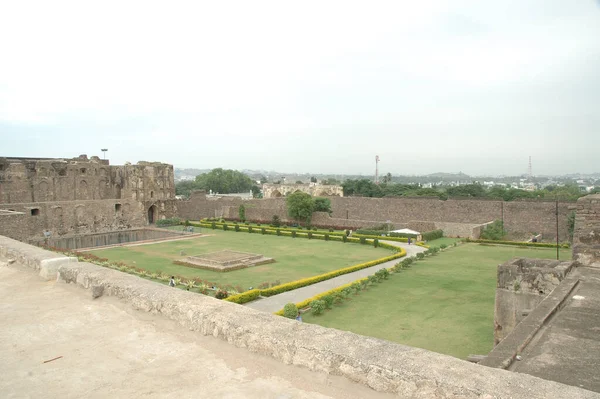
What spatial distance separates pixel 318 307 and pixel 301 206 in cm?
2253

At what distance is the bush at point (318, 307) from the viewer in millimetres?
11898

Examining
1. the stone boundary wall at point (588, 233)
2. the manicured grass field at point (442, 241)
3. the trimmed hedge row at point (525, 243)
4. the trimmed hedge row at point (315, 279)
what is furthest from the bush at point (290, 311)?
the trimmed hedge row at point (525, 243)

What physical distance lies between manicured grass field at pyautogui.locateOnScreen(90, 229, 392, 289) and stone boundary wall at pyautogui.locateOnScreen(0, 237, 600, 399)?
1148 cm

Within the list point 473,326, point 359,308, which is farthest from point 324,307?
point 473,326

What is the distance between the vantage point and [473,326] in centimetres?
1047

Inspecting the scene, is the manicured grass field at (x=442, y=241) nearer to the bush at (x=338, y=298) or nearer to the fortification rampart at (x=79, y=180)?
the bush at (x=338, y=298)

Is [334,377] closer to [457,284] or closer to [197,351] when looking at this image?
[197,351]

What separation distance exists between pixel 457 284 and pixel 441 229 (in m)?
14.8

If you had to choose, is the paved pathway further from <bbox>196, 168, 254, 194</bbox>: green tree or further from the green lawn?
<bbox>196, 168, 254, 194</bbox>: green tree

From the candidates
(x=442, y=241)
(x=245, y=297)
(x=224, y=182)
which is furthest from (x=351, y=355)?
(x=224, y=182)

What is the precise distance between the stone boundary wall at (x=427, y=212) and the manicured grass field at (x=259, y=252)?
7.16m

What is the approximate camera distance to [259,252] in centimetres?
2291

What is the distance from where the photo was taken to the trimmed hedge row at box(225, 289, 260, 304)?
12891mm

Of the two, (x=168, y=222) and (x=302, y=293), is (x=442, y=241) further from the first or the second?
(x=168, y=222)
